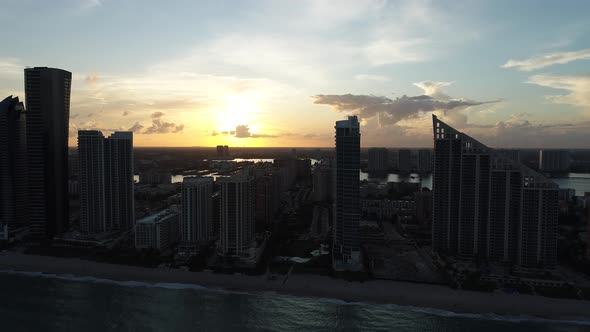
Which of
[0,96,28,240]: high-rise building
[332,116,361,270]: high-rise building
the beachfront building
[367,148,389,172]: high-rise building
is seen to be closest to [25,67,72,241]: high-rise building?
[0,96,28,240]: high-rise building

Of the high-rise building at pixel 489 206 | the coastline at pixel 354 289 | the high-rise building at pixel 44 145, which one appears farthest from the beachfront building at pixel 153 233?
the high-rise building at pixel 489 206

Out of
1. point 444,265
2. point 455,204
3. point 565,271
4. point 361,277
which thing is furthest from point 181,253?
point 565,271

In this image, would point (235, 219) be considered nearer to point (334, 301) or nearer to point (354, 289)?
point (334, 301)

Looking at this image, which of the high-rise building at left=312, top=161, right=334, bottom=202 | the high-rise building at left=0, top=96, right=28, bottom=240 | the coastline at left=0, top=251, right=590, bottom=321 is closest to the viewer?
the coastline at left=0, top=251, right=590, bottom=321

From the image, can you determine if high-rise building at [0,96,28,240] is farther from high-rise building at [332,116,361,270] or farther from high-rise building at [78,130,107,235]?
high-rise building at [332,116,361,270]

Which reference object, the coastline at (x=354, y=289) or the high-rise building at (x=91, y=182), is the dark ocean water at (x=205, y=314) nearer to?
the coastline at (x=354, y=289)

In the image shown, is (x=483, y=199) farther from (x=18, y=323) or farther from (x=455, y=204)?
(x=18, y=323)
